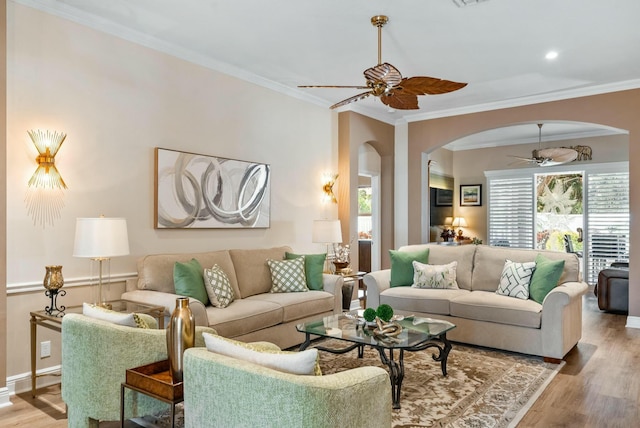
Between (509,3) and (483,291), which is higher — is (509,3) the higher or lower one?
the higher one

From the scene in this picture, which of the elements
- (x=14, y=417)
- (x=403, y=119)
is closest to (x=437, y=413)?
(x=14, y=417)

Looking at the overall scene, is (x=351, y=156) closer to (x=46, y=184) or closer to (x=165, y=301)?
(x=165, y=301)

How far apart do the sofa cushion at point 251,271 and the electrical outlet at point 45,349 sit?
1.59 meters

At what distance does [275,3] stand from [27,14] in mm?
1845

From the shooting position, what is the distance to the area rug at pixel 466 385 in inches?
115

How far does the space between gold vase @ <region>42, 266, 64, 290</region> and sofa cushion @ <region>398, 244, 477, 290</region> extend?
12.7 ft

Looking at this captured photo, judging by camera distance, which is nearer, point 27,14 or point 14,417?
point 14,417

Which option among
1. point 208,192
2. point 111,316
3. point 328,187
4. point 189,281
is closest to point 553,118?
point 328,187

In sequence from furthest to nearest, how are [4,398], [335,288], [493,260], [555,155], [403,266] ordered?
1. [555,155]
2. [403,266]
3. [493,260]
4. [335,288]
5. [4,398]

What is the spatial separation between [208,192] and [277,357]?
10.7ft

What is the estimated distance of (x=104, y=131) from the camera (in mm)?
3867

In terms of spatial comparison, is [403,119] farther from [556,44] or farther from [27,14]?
[27,14]

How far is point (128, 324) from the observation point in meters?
2.45

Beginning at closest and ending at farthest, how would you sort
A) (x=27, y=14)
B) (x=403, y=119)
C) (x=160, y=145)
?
(x=27, y=14) → (x=160, y=145) → (x=403, y=119)
